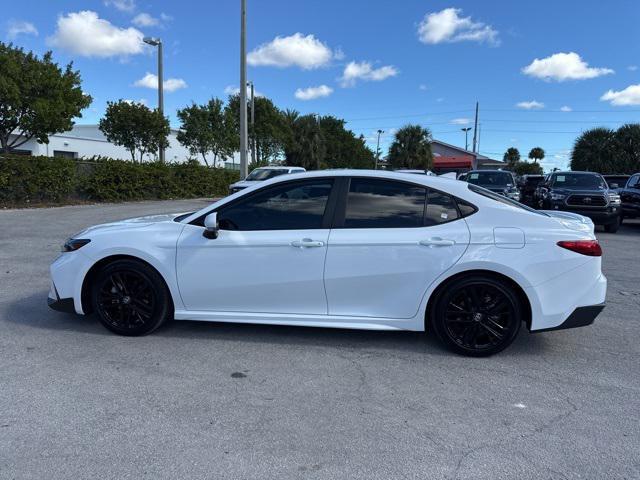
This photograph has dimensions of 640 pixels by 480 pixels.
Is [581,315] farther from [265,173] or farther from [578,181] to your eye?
[265,173]

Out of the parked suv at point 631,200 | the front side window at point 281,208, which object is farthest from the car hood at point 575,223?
the parked suv at point 631,200

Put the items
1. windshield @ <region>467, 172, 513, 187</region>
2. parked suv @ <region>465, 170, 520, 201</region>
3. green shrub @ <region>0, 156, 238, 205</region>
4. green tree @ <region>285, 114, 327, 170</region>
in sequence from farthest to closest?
green tree @ <region>285, 114, 327, 170</region>
green shrub @ <region>0, 156, 238, 205</region>
windshield @ <region>467, 172, 513, 187</region>
parked suv @ <region>465, 170, 520, 201</region>

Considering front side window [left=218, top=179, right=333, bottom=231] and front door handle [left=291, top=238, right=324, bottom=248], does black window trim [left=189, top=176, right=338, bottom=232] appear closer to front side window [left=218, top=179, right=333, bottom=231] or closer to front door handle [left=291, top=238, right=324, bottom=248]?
front side window [left=218, top=179, right=333, bottom=231]

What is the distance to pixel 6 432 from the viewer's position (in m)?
3.03

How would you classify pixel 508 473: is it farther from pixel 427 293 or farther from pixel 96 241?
pixel 96 241

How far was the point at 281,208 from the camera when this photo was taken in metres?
4.46

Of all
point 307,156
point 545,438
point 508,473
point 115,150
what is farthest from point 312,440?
point 307,156

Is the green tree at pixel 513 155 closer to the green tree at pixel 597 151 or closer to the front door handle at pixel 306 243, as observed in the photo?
the green tree at pixel 597 151

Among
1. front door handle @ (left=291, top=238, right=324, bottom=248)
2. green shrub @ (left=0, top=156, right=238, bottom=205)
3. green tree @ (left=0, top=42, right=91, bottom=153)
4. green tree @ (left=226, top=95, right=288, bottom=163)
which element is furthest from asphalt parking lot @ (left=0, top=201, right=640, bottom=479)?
green tree @ (left=226, top=95, right=288, bottom=163)

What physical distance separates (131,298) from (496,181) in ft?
49.4

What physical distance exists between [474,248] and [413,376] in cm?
115

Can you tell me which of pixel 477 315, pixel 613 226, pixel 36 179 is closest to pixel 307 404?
pixel 477 315

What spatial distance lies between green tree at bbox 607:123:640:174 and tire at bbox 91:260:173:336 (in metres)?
43.7

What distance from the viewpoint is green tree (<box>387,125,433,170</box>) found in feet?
180
